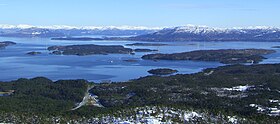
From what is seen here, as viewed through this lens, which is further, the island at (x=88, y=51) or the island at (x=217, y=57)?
the island at (x=88, y=51)

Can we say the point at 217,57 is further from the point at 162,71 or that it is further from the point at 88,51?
the point at 88,51

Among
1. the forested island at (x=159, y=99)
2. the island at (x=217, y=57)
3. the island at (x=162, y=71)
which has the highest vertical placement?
the forested island at (x=159, y=99)

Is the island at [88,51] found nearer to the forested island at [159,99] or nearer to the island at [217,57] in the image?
the island at [217,57]

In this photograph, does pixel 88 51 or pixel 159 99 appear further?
pixel 88 51

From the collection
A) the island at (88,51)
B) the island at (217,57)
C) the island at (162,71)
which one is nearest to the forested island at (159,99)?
the island at (162,71)

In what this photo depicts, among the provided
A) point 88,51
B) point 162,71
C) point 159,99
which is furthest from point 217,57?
point 159,99

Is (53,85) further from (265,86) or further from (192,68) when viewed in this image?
(192,68)

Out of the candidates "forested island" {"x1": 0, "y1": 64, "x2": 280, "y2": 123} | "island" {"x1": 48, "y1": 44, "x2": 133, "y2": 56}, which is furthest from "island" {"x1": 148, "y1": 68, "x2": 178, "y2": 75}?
"island" {"x1": 48, "y1": 44, "x2": 133, "y2": 56}

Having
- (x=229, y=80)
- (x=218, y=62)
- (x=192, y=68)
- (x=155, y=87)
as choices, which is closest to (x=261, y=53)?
(x=218, y=62)

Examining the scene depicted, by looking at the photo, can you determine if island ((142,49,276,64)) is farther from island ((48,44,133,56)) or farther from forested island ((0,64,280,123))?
forested island ((0,64,280,123))
